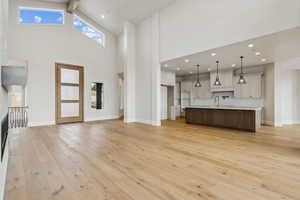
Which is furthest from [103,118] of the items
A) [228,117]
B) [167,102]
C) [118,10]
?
[228,117]

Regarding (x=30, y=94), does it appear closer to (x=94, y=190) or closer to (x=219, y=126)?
(x=94, y=190)

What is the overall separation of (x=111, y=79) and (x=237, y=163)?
24.5ft

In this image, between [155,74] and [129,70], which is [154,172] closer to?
[155,74]

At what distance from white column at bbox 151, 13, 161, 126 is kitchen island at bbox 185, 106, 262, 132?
1562mm

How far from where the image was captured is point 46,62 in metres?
6.59

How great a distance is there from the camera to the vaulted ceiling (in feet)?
20.0

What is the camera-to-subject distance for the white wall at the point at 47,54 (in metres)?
6.14

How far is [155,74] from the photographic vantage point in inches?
252

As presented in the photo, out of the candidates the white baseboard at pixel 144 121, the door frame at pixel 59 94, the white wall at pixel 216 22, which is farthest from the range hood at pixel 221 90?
the door frame at pixel 59 94

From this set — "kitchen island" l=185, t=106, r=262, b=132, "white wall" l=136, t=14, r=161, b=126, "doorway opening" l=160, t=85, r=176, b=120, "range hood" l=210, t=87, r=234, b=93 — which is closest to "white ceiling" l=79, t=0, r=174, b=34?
"white wall" l=136, t=14, r=161, b=126

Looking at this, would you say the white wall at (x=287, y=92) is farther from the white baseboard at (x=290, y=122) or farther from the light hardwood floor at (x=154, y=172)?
the light hardwood floor at (x=154, y=172)

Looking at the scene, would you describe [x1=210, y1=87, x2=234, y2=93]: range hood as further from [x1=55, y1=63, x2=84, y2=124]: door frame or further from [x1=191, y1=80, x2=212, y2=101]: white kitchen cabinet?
[x1=55, y1=63, x2=84, y2=124]: door frame

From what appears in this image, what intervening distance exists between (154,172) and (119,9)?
22.6 feet

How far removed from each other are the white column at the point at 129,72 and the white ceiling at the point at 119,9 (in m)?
0.57
